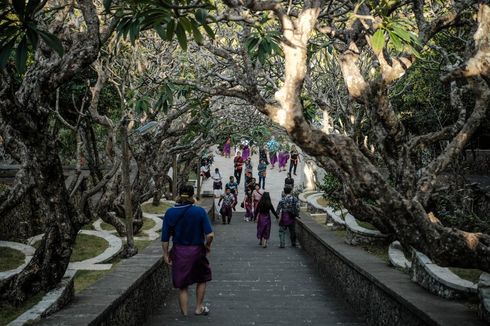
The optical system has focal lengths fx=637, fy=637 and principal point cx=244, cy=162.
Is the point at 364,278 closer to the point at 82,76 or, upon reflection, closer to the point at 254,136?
the point at 82,76

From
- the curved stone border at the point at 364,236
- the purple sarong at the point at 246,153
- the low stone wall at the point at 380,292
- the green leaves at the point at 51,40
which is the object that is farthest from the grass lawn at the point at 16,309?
the purple sarong at the point at 246,153

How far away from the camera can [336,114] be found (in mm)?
13195

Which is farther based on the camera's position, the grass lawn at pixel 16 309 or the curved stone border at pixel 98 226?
the curved stone border at pixel 98 226

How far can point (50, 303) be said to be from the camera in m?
6.22

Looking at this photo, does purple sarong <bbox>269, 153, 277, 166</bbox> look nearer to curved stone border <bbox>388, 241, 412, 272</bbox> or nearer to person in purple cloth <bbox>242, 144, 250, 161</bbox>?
person in purple cloth <bbox>242, 144, 250, 161</bbox>

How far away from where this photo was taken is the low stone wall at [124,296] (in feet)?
19.8

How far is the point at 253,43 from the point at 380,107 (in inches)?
73.0

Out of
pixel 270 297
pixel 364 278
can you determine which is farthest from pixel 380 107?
pixel 270 297

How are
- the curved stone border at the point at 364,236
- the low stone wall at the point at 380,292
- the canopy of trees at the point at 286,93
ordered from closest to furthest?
the canopy of trees at the point at 286,93, the low stone wall at the point at 380,292, the curved stone border at the point at 364,236

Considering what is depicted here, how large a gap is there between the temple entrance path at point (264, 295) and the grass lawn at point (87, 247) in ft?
6.07

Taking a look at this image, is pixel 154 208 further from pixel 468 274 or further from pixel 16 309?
pixel 468 274

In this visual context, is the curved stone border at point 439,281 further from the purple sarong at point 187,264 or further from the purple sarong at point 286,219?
the purple sarong at point 286,219

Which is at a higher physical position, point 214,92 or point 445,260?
point 214,92

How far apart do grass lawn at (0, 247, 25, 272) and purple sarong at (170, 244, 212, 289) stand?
320 cm
